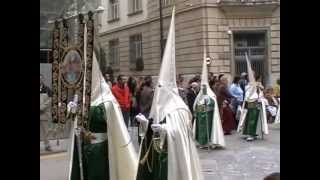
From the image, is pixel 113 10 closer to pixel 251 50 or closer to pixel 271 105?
pixel 251 50

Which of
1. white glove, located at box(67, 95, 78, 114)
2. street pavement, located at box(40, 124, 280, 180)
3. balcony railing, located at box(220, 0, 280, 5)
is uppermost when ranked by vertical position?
balcony railing, located at box(220, 0, 280, 5)

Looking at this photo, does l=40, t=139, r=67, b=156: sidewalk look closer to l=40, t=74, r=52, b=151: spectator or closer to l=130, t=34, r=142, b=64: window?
l=40, t=74, r=52, b=151: spectator

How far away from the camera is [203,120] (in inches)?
463

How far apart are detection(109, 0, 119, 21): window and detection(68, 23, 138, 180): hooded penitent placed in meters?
22.3

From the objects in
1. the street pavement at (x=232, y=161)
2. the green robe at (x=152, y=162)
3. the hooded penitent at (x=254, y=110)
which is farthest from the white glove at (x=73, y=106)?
the hooded penitent at (x=254, y=110)

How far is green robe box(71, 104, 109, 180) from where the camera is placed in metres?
5.59

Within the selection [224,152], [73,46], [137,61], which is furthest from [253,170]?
[137,61]

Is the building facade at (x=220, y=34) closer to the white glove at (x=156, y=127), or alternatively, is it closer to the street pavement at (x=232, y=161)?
the street pavement at (x=232, y=161)

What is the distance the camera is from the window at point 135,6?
2726 cm

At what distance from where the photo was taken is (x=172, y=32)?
5.57 m

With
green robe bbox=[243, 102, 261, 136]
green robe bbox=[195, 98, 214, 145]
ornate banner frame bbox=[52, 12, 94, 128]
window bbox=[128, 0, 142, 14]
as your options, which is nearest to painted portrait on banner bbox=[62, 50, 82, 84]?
ornate banner frame bbox=[52, 12, 94, 128]

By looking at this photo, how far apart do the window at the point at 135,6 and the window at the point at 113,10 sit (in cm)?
60
